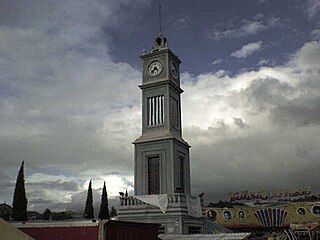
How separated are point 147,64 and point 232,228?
34758 mm

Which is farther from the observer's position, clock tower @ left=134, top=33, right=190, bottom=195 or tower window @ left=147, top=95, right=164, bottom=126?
tower window @ left=147, top=95, right=164, bottom=126

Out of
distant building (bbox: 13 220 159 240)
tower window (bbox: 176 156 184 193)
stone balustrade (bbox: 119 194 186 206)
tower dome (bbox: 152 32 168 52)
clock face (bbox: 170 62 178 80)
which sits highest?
tower dome (bbox: 152 32 168 52)

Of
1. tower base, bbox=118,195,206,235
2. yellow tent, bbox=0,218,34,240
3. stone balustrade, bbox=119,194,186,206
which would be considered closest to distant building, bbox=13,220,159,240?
tower base, bbox=118,195,206,235

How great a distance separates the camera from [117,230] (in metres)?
21.9

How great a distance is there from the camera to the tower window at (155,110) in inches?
1528

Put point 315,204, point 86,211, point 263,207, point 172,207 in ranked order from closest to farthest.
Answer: point 172,207
point 86,211
point 315,204
point 263,207

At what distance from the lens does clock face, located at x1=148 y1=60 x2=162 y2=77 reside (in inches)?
1570

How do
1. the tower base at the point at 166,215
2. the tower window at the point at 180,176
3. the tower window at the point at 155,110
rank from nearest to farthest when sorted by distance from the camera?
the tower base at the point at 166,215, the tower window at the point at 180,176, the tower window at the point at 155,110

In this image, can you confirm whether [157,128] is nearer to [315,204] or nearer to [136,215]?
[136,215]

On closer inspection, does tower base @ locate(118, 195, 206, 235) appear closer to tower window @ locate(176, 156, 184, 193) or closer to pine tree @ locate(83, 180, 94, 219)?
tower window @ locate(176, 156, 184, 193)

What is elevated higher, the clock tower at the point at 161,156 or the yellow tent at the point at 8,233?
the clock tower at the point at 161,156

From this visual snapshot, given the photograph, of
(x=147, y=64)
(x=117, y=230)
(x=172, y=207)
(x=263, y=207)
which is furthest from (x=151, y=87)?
(x=263, y=207)

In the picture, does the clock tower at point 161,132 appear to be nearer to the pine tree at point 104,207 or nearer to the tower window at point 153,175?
the tower window at point 153,175

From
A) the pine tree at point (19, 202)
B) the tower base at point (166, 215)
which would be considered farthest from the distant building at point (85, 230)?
the pine tree at point (19, 202)
